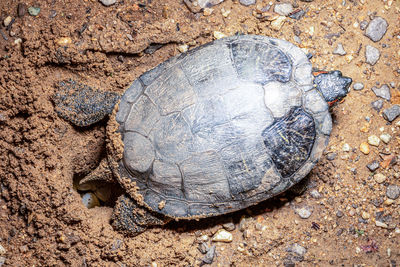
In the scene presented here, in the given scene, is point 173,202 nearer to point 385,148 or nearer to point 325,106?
point 325,106

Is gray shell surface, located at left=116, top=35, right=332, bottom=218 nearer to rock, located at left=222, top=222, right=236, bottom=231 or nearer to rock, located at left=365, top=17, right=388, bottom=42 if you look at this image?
rock, located at left=222, top=222, right=236, bottom=231

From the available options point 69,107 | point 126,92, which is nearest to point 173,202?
point 126,92

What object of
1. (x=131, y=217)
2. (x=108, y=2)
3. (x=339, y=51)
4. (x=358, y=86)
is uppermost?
(x=108, y=2)

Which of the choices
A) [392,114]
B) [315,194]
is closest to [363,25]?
[392,114]

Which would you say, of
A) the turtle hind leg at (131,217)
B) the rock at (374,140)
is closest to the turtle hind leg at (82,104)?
the turtle hind leg at (131,217)

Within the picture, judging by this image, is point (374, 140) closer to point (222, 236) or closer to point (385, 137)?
point (385, 137)

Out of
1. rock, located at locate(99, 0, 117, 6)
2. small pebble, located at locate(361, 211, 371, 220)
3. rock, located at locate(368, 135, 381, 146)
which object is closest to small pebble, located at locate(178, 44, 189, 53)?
rock, located at locate(99, 0, 117, 6)
